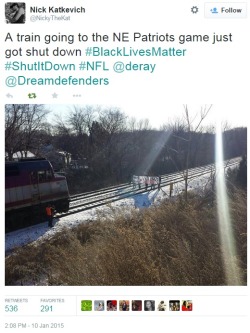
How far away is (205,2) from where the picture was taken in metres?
2.72

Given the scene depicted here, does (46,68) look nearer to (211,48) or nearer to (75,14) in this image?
(75,14)

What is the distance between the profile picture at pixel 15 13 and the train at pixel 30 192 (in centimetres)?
625

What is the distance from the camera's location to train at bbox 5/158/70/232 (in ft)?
30.1

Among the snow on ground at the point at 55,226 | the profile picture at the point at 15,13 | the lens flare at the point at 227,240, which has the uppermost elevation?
the profile picture at the point at 15,13
